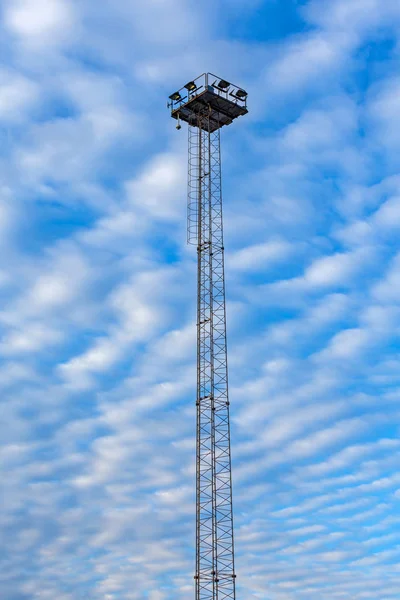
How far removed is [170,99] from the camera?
5551 inches

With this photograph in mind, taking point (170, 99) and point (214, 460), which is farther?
point (170, 99)

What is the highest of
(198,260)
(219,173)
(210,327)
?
(219,173)

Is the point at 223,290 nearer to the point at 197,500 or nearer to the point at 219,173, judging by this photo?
the point at 219,173

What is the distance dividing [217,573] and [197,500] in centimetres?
928

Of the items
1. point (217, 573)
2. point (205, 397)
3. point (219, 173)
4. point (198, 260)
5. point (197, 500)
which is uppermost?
point (219, 173)

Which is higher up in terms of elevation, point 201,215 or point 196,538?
point 201,215

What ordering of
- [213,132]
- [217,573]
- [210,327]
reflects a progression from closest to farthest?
[217,573] < [210,327] < [213,132]

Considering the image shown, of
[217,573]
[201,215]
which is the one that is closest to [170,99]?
[201,215]

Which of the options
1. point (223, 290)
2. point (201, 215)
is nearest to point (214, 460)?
point (223, 290)

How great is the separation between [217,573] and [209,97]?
207ft

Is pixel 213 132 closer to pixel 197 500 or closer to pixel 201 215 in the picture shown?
pixel 201 215

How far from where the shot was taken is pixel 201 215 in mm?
140250

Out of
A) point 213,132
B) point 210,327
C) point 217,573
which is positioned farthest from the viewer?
point 213,132

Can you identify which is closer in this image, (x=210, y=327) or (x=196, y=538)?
(x=196, y=538)
